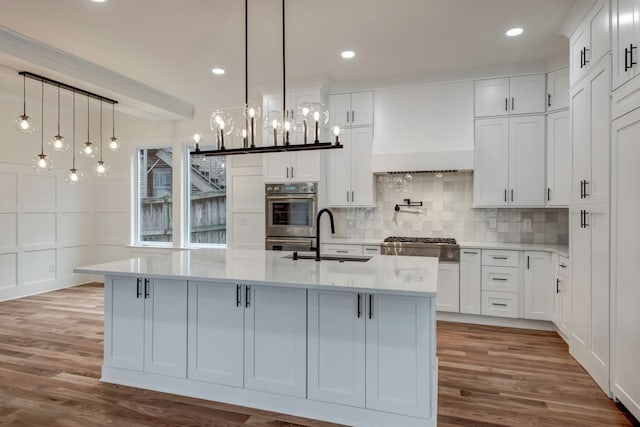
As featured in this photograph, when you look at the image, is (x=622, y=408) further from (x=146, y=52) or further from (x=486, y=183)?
(x=146, y=52)

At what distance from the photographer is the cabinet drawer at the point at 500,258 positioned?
415cm

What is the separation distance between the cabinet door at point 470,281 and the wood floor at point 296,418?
0.31 meters

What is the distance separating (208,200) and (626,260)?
5236mm

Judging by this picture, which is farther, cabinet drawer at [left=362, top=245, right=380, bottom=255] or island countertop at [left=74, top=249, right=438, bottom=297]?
cabinet drawer at [left=362, top=245, right=380, bottom=255]

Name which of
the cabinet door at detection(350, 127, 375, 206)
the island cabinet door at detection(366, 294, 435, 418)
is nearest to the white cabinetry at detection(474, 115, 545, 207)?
the cabinet door at detection(350, 127, 375, 206)

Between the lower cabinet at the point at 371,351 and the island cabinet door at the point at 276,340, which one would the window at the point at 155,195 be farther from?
the lower cabinet at the point at 371,351

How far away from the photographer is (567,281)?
3465mm

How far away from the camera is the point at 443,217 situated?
488cm

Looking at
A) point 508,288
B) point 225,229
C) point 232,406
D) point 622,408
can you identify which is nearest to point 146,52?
point 225,229

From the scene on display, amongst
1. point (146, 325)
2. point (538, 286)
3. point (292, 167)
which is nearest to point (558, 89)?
point (538, 286)

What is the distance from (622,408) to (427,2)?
3221mm

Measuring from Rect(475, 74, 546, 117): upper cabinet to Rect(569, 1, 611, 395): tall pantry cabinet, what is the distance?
0.89 meters

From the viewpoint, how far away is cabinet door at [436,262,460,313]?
4.33 m

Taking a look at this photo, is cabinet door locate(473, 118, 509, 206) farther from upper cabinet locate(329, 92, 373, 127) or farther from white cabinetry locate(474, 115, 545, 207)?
upper cabinet locate(329, 92, 373, 127)
